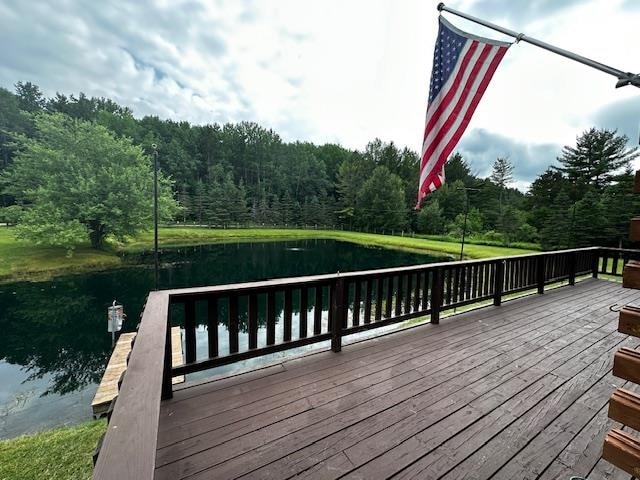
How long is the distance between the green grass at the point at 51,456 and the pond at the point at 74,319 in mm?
1584

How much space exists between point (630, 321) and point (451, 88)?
276cm

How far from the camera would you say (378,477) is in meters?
1.58

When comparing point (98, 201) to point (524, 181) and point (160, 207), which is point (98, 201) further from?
point (524, 181)

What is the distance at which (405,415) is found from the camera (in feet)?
6.96

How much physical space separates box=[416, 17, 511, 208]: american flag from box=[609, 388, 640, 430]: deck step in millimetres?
2318

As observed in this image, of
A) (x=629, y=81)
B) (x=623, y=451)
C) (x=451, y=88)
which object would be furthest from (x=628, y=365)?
(x=451, y=88)

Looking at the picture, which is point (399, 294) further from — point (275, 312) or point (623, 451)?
point (623, 451)

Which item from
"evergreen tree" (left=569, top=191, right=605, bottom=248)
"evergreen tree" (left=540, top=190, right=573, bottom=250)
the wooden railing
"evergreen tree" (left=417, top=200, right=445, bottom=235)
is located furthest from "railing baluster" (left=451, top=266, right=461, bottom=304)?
"evergreen tree" (left=417, top=200, right=445, bottom=235)

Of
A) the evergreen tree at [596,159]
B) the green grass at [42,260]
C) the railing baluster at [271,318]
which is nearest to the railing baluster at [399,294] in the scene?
the railing baluster at [271,318]

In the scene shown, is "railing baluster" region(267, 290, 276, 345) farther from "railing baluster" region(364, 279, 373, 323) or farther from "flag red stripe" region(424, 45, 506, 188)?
"flag red stripe" region(424, 45, 506, 188)

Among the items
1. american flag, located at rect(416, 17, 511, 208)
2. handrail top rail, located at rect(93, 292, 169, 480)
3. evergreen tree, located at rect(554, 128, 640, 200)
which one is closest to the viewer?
handrail top rail, located at rect(93, 292, 169, 480)

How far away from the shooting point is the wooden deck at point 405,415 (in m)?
1.67

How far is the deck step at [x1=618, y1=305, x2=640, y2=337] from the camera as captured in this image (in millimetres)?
1086

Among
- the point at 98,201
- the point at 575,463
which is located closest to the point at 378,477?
the point at 575,463
